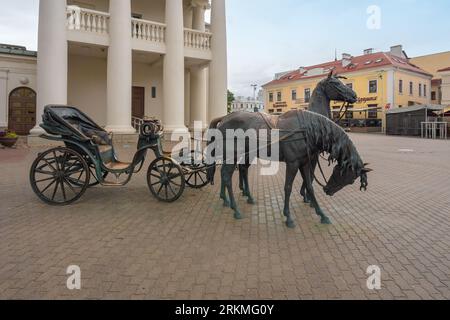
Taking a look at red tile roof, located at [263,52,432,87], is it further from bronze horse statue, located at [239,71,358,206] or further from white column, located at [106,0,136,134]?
bronze horse statue, located at [239,71,358,206]

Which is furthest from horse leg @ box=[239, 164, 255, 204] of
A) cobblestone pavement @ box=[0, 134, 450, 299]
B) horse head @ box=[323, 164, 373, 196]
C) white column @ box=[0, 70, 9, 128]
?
white column @ box=[0, 70, 9, 128]

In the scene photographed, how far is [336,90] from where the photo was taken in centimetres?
584

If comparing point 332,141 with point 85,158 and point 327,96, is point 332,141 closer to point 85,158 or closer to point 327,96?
point 327,96

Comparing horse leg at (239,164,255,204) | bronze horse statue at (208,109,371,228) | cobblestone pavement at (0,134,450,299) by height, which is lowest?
cobblestone pavement at (0,134,450,299)

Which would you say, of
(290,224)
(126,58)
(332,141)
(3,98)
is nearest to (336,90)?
(332,141)

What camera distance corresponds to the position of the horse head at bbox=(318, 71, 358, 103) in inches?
224

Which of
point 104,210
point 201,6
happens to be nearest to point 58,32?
point 201,6

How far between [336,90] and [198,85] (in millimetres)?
16051

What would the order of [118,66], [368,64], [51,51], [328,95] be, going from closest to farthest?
[328,95]
[51,51]
[118,66]
[368,64]

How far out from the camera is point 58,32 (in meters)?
14.0

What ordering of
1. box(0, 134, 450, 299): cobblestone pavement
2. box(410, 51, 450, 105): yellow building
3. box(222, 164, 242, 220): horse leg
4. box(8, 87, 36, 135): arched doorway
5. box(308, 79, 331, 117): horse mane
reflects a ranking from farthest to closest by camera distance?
box(410, 51, 450, 105): yellow building
box(8, 87, 36, 135): arched doorway
box(308, 79, 331, 117): horse mane
box(222, 164, 242, 220): horse leg
box(0, 134, 450, 299): cobblestone pavement
